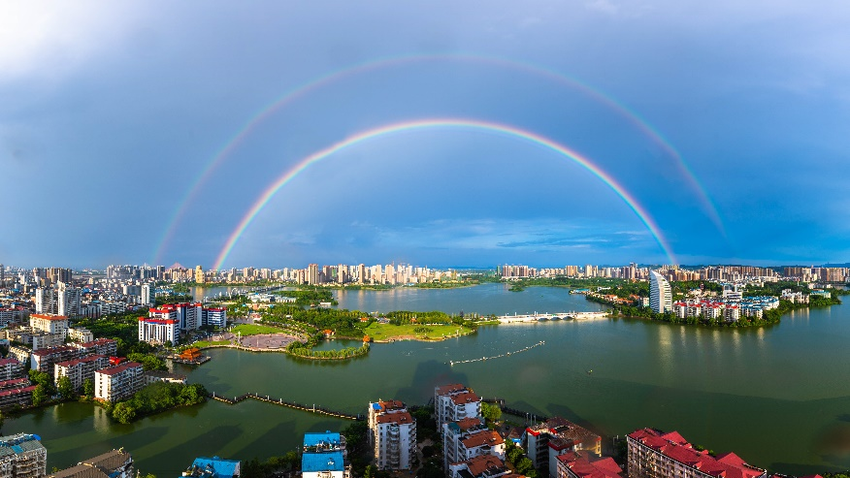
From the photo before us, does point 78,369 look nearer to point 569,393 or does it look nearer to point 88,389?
point 88,389

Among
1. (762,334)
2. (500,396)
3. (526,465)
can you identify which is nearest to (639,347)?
(762,334)

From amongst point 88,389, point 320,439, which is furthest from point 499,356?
point 88,389

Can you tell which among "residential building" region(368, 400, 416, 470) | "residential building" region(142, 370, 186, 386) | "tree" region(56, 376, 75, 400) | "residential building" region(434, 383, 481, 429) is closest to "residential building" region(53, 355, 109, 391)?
"tree" region(56, 376, 75, 400)

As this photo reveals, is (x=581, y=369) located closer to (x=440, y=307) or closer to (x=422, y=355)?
(x=422, y=355)

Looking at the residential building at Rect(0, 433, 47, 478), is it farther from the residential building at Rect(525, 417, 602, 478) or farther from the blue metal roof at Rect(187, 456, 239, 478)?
the residential building at Rect(525, 417, 602, 478)

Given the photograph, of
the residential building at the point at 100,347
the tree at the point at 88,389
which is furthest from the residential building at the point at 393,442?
Answer: the residential building at the point at 100,347
